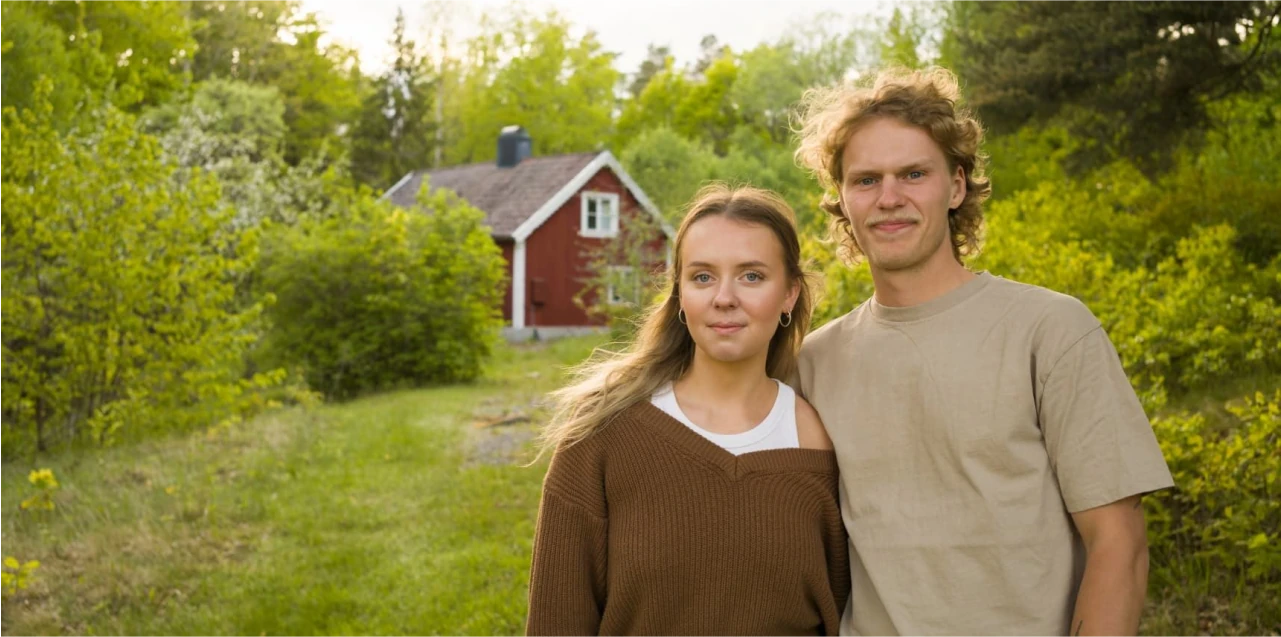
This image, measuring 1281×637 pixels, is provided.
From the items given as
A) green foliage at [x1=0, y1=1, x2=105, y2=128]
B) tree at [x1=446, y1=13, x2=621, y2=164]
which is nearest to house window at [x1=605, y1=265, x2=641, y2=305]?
green foliage at [x1=0, y1=1, x2=105, y2=128]

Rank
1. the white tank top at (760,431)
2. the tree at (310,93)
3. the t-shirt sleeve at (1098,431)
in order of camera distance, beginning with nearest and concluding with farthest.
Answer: the t-shirt sleeve at (1098,431)
the white tank top at (760,431)
the tree at (310,93)

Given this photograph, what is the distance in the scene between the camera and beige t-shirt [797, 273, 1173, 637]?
2434 millimetres

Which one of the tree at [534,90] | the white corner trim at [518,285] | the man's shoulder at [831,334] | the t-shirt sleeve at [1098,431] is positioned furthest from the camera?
the tree at [534,90]

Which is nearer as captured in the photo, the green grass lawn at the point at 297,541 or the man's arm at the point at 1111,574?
the man's arm at the point at 1111,574

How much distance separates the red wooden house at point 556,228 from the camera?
103 feet

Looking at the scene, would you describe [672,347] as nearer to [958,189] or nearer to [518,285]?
[958,189]

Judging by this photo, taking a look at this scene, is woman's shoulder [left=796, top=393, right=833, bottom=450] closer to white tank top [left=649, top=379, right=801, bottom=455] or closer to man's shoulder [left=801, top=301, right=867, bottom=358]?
white tank top [left=649, top=379, right=801, bottom=455]

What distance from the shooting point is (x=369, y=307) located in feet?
62.4

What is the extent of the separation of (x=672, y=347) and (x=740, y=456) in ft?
1.38

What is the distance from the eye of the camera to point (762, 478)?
2.82 metres

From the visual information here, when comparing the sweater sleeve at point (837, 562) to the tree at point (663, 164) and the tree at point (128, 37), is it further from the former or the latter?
the tree at point (663, 164)

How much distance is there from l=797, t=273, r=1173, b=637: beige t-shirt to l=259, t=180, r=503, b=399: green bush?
16622 mm

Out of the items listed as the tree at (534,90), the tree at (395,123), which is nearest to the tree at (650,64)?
the tree at (534,90)

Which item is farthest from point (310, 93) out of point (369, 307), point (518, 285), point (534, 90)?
point (369, 307)
